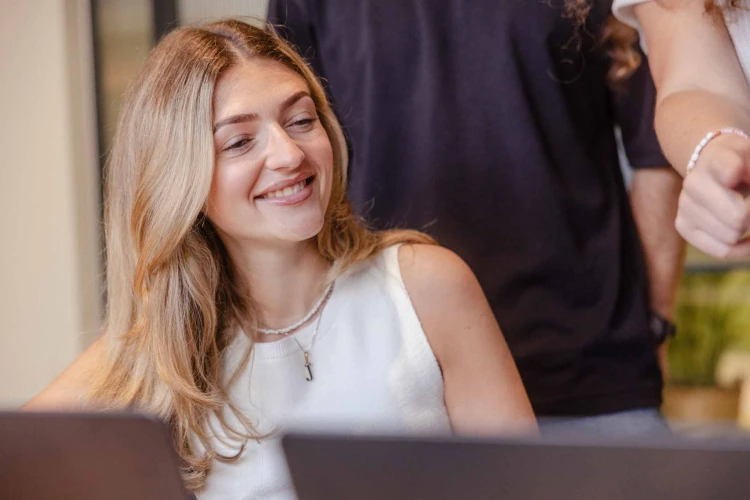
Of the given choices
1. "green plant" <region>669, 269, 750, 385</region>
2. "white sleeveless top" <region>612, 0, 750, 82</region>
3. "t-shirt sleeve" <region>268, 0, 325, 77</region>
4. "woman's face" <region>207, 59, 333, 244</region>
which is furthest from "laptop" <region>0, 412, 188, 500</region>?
"green plant" <region>669, 269, 750, 385</region>

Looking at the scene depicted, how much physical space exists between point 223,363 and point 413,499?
0.88 meters

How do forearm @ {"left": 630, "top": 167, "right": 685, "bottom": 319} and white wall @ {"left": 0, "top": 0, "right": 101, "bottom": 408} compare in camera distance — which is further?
white wall @ {"left": 0, "top": 0, "right": 101, "bottom": 408}

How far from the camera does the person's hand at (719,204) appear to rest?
869 mm

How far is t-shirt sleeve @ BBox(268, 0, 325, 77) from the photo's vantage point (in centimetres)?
176

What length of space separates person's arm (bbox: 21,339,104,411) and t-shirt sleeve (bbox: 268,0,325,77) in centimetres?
65

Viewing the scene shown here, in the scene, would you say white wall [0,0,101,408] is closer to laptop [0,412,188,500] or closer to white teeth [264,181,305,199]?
white teeth [264,181,305,199]

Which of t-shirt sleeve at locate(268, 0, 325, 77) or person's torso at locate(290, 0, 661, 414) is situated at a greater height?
t-shirt sleeve at locate(268, 0, 325, 77)

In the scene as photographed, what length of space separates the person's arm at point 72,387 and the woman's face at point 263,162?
33 centimetres

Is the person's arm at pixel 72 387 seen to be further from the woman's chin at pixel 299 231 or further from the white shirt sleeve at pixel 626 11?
the white shirt sleeve at pixel 626 11

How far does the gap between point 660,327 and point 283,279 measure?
69 cm

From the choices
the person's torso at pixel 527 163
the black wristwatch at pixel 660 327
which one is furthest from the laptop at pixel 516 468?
the black wristwatch at pixel 660 327

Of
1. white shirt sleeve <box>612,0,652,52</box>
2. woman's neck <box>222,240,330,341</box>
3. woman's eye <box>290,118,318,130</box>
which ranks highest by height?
white shirt sleeve <box>612,0,652,52</box>

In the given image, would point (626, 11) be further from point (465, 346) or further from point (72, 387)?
point (72, 387)

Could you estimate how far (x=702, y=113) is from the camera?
1.08 metres
